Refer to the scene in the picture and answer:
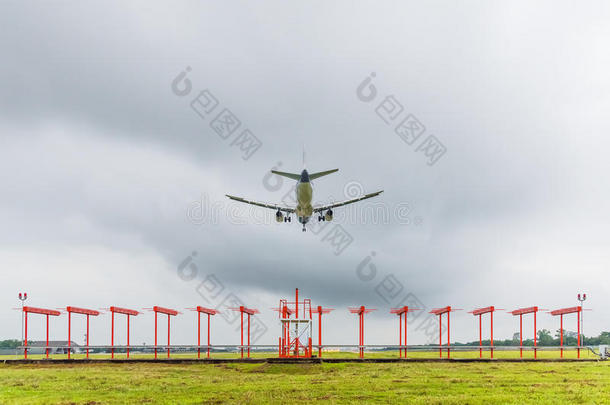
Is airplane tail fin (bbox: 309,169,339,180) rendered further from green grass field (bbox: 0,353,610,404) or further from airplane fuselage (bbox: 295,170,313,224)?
green grass field (bbox: 0,353,610,404)

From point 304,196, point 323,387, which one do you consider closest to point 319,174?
point 304,196

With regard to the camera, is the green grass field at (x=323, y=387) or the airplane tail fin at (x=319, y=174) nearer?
the green grass field at (x=323, y=387)

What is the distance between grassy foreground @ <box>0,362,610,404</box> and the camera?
21.5 metres

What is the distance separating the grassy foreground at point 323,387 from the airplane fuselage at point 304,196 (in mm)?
21940

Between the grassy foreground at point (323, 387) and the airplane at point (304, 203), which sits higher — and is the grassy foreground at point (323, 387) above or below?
below

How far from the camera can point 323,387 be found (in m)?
25.4

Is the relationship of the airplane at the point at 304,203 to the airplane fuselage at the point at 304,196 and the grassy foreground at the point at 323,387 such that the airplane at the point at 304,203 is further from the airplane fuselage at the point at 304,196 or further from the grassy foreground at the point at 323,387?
the grassy foreground at the point at 323,387

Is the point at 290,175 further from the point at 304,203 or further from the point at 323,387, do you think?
the point at 323,387

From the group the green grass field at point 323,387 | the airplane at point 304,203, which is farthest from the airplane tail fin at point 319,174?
the green grass field at point 323,387

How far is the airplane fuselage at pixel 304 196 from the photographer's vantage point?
175ft

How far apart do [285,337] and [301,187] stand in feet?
48.3

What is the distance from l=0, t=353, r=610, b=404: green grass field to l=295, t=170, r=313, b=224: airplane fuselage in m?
21.9

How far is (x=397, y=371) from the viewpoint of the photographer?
113 feet

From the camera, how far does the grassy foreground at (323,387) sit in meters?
21.5
